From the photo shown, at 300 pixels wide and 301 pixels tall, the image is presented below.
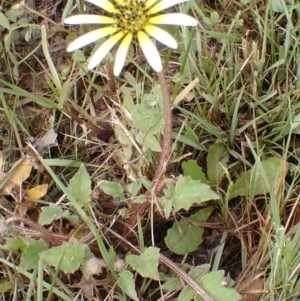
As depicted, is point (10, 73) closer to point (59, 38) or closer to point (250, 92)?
point (59, 38)

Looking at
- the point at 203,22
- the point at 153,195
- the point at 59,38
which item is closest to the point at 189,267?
the point at 153,195

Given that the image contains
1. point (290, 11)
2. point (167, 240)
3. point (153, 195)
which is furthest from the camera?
point (290, 11)

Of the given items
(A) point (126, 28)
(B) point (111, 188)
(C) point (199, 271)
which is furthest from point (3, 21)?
(C) point (199, 271)

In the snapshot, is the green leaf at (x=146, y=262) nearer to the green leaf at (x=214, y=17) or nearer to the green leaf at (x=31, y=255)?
the green leaf at (x=31, y=255)

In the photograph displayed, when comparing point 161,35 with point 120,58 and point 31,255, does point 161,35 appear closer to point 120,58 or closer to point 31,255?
point 120,58

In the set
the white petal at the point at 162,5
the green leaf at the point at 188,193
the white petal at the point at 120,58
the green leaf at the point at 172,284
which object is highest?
the white petal at the point at 162,5

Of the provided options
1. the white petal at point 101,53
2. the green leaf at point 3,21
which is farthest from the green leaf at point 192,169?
the green leaf at point 3,21
